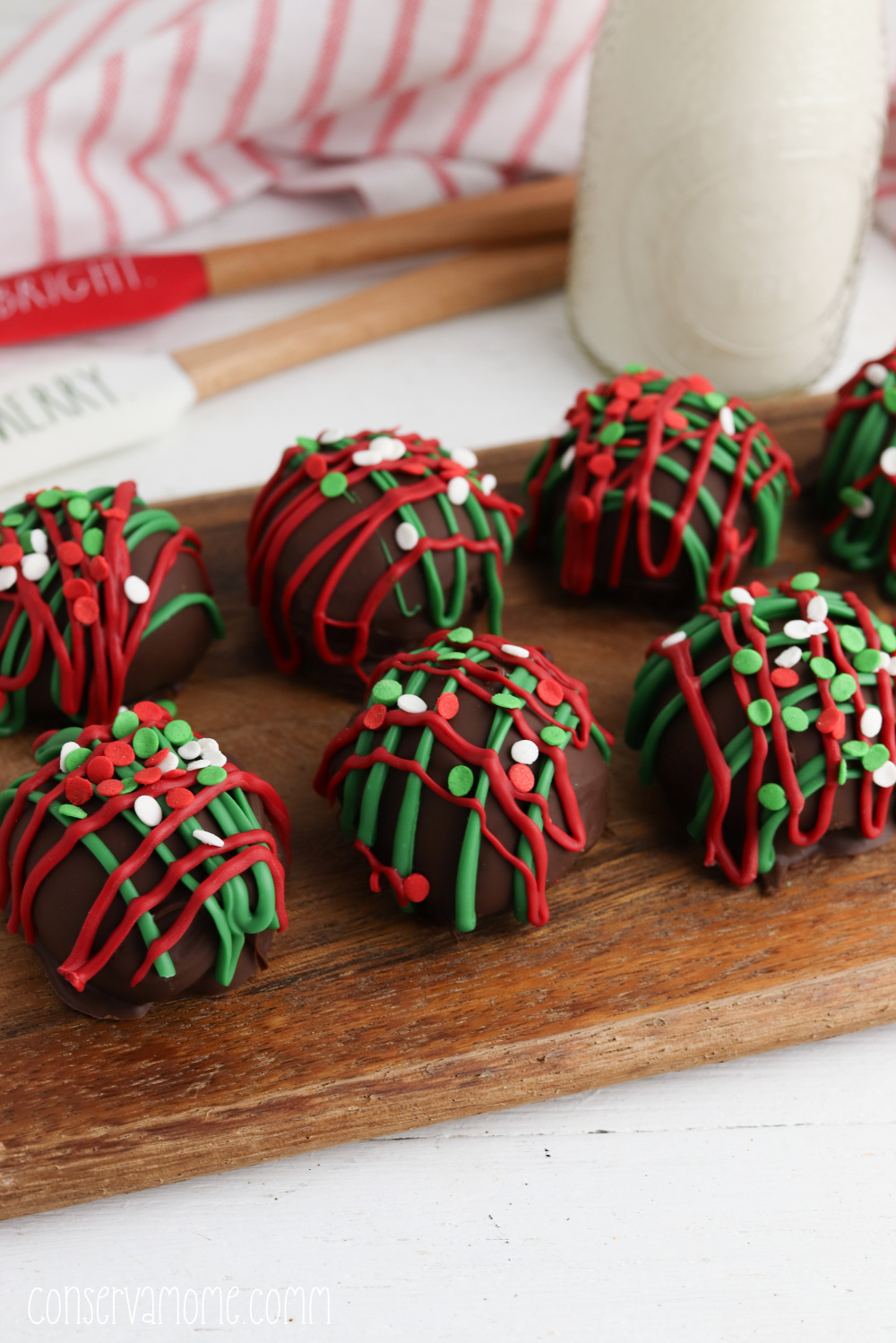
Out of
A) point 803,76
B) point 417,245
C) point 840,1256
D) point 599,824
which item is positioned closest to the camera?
A: point 840,1256

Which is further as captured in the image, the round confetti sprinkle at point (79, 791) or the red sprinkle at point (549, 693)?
the red sprinkle at point (549, 693)

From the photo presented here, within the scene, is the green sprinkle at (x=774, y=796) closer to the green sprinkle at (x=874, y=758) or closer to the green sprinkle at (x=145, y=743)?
the green sprinkle at (x=874, y=758)

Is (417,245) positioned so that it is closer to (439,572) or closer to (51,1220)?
(439,572)

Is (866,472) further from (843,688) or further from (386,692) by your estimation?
(386,692)

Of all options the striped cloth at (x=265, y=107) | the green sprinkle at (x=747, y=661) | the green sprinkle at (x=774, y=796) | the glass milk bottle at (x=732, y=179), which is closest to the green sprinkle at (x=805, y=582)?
the green sprinkle at (x=747, y=661)

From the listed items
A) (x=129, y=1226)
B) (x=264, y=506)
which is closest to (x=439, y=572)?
(x=264, y=506)
